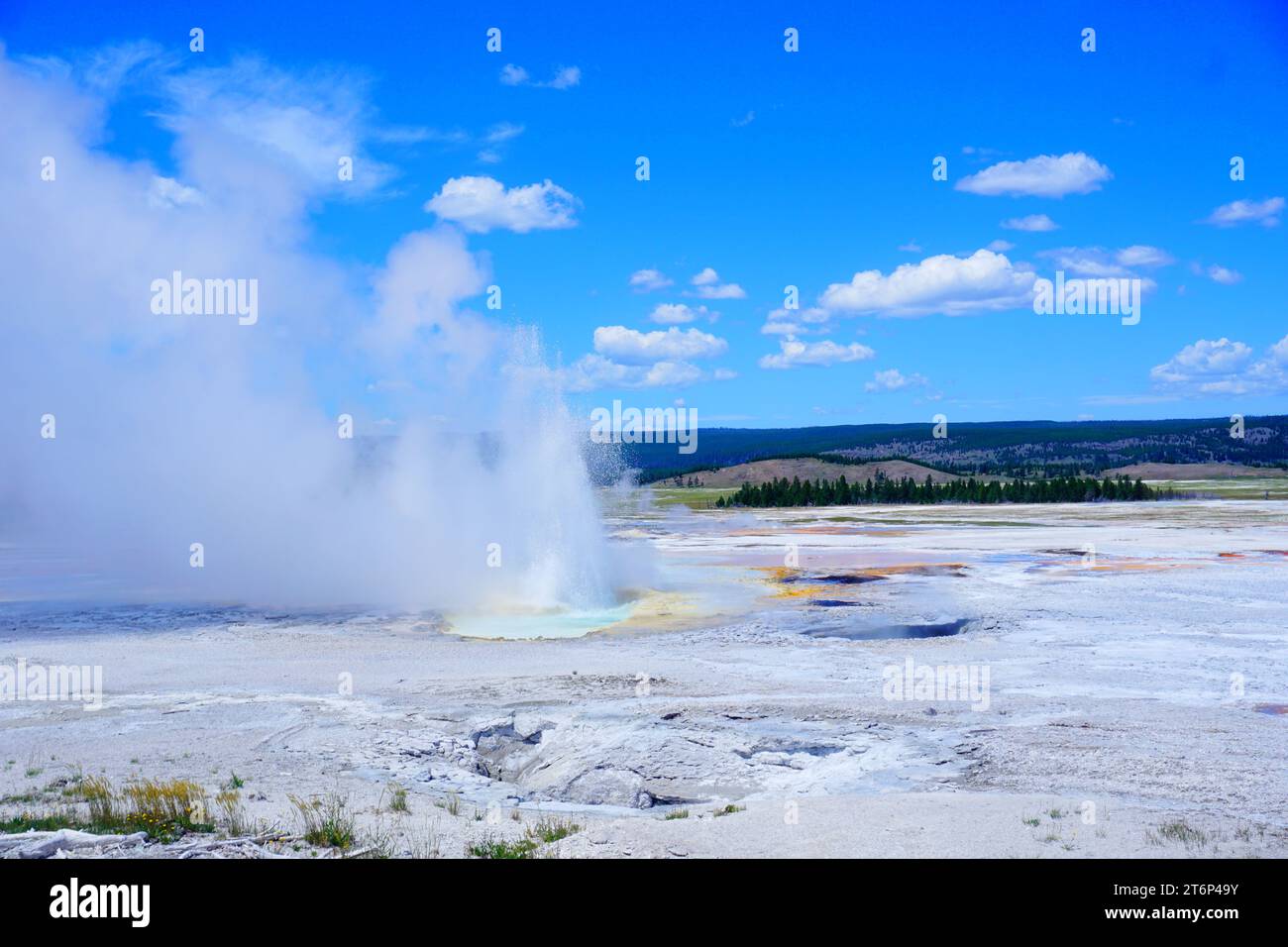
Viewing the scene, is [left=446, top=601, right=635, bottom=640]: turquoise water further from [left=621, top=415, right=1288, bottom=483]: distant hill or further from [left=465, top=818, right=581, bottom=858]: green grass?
[left=621, top=415, right=1288, bottom=483]: distant hill

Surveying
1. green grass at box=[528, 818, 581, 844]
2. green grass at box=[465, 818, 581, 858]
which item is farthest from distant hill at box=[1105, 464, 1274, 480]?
green grass at box=[465, 818, 581, 858]

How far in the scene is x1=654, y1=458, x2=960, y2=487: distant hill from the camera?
326 feet

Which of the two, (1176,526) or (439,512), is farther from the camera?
(1176,526)

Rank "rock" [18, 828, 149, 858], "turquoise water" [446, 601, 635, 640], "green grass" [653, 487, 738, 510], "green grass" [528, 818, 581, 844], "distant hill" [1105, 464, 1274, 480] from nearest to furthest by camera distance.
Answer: "rock" [18, 828, 149, 858] < "green grass" [528, 818, 581, 844] < "turquoise water" [446, 601, 635, 640] < "green grass" [653, 487, 738, 510] < "distant hill" [1105, 464, 1274, 480]

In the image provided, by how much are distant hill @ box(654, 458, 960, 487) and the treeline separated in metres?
26.9

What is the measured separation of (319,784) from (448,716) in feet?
9.52

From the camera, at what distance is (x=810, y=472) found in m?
101

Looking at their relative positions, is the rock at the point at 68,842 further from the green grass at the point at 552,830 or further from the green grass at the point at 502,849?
the green grass at the point at 552,830

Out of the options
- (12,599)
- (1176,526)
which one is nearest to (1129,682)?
(12,599)

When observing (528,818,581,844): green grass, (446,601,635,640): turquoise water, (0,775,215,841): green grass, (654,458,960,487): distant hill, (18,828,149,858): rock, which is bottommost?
(446,601,635,640): turquoise water

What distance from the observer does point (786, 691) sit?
12633 mm

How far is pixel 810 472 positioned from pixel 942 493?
33222mm
